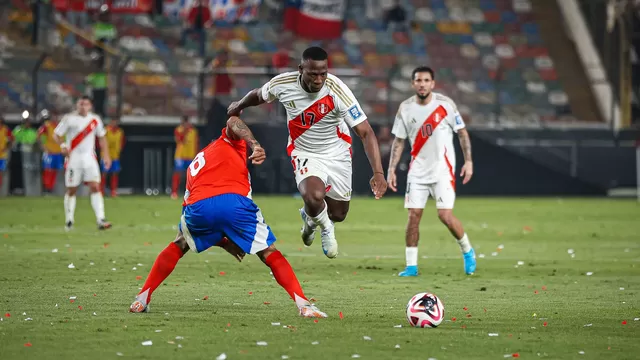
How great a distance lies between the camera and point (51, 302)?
9.27 metres

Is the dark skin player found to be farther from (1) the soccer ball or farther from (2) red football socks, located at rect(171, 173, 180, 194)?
(2) red football socks, located at rect(171, 173, 180, 194)

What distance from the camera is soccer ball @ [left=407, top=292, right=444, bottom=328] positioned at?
7938 mm

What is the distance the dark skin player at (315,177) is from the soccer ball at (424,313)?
1.40 m

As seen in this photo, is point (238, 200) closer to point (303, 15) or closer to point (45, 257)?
point (45, 257)

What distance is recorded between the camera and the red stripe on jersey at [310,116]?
33.9 ft

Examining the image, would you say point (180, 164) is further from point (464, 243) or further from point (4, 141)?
point (464, 243)

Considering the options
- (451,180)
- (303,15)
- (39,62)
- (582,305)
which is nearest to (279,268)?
(582,305)

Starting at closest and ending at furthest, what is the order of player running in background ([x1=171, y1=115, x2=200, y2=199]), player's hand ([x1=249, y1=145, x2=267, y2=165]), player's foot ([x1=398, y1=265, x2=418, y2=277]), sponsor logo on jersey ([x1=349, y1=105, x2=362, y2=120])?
player's hand ([x1=249, y1=145, x2=267, y2=165])
sponsor logo on jersey ([x1=349, y1=105, x2=362, y2=120])
player's foot ([x1=398, y1=265, x2=418, y2=277])
player running in background ([x1=171, y1=115, x2=200, y2=199])

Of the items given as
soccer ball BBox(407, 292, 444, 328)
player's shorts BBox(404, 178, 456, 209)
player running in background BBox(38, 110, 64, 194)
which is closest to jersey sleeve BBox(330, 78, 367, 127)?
soccer ball BBox(407, 292, 444, 328)

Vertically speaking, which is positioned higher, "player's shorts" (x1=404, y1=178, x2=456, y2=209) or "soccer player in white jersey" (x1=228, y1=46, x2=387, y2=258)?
"soccer player in white jersey" (x1=228, y1=46, x2=387, y2=258)

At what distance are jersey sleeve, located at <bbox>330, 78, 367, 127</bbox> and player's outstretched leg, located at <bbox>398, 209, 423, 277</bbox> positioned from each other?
267 centimetres

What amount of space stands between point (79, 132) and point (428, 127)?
8.03 meters

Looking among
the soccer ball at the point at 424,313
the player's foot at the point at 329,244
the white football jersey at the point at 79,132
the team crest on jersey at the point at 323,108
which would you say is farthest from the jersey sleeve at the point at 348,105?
the white football jersey at the point at 79,132

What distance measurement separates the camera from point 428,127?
12922 mm
